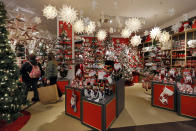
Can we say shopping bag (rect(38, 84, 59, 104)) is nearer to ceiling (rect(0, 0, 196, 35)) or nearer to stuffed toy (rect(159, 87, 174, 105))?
ceiling (rect(0, 0, 196, 35))

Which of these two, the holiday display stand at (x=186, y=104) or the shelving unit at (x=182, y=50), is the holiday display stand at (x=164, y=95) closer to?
the holiday display stand at (x=186, y=104)

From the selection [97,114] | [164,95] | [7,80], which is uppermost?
[7,80]

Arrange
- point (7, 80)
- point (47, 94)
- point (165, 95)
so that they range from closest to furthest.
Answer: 1. point (7, 80)
2. point (165, 95)
3. point (47, 94)

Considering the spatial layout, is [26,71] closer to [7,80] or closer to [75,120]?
[7,80]

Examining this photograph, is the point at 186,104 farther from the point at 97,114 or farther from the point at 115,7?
the point at 115,7

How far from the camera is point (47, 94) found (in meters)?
3.33

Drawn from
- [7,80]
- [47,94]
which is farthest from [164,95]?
[7,80]

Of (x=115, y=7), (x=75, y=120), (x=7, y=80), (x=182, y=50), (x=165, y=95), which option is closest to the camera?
(x=7, y=80)

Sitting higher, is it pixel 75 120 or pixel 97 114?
pixel 97 114

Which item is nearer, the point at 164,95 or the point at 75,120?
the point at 75,120

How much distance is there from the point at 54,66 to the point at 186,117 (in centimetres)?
400

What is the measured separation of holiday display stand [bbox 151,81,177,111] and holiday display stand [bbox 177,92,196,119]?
0.19 metres

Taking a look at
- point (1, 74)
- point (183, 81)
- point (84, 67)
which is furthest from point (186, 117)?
point (1, 74)

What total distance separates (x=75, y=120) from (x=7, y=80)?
1689 mm
